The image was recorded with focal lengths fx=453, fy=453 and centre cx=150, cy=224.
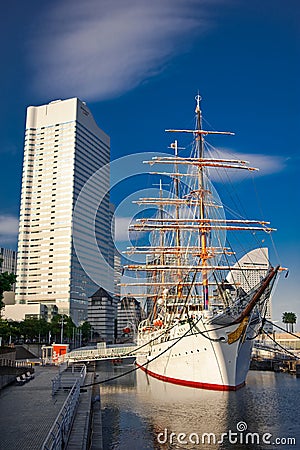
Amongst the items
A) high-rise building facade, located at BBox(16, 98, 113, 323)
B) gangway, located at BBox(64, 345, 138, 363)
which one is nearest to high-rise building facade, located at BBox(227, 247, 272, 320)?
gangway, located at BBox(64, 345, 138, 363)

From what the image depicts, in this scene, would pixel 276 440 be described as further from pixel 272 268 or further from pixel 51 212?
pixel 51 212

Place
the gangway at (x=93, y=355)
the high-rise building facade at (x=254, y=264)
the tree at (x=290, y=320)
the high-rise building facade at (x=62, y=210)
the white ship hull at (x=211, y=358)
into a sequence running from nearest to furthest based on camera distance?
the white ship hull at (x=211, y=358)
the high-rise building facade at (x=254, y=264)
the gangway at (x=93, y=355)
the tree at (x=290, y=320)
the high-rise building facade at (x=62, y=210)

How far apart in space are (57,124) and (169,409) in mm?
164678

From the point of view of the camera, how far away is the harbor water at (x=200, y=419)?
20625 millimetres

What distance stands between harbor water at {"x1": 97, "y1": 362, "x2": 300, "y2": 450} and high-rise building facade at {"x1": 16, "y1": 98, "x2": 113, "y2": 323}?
123571 mm

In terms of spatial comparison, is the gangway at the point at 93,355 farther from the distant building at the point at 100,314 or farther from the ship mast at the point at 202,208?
the distant building at the point at 100,314

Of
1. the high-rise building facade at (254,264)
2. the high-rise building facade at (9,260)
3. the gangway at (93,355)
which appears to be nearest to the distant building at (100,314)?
the high-rise building facade at (9,260)

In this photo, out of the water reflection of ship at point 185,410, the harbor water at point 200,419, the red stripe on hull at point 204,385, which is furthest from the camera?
the red stripe on hull at point 204,385

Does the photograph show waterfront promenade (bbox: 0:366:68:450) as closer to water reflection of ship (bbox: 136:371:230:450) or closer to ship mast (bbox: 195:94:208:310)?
water reflection of ship (bbox: 136:371:230:450)

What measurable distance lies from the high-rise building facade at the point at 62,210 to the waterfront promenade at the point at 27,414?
131509mm

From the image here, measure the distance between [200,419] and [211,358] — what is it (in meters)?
12.3

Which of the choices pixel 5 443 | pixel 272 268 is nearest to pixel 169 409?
pixel 272 268

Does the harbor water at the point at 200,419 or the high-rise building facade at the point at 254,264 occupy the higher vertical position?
the high-rise building facade at the point at 254,264

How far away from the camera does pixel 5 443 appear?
13078 millimetres
